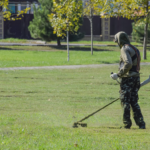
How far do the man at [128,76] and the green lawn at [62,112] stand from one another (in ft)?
1.03

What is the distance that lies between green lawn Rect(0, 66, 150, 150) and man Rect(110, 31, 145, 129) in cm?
31

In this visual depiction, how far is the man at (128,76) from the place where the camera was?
223 inches

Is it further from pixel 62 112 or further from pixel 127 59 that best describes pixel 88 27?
pixel 127 59

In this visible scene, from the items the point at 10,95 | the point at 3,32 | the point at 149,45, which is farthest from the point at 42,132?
the point at 3,32

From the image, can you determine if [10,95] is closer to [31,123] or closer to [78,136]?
[31,123]

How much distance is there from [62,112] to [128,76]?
2.11 meters

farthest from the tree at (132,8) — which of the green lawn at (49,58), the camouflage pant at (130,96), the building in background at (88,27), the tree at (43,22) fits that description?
the building in background at (88,27)

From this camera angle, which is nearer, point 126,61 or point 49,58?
point 126,61

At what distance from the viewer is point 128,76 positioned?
5.76 meters

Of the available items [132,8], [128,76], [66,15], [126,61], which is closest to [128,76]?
[128,76]

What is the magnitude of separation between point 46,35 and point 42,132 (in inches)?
1078

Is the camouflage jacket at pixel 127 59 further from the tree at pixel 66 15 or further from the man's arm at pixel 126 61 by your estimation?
the tree at pixel 66 15

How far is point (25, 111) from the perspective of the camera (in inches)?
291

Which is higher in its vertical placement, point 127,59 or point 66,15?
point 66,15
